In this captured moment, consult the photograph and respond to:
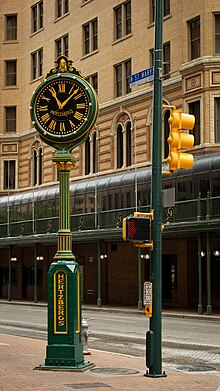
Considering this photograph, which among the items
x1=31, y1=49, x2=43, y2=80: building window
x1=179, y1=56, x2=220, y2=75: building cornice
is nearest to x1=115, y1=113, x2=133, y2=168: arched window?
x1=179, y1=56, x2=220, y2=75: building cornice

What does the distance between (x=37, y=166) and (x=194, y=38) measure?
19.8 meters

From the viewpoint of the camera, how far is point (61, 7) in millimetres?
54438

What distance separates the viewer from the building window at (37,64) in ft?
187

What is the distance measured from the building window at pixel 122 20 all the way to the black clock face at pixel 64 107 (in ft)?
108

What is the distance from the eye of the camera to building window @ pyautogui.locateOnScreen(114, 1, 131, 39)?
1852 inches

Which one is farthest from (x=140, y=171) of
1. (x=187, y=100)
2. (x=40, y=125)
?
(x=40, y=125)

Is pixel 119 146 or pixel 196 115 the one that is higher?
pixel 196 115

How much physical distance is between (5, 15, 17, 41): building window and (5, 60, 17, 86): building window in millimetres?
1935

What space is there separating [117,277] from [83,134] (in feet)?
101

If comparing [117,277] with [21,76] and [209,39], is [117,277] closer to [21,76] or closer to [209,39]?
[209,39]

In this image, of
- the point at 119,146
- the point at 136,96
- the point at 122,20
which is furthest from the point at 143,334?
the point at 122,20

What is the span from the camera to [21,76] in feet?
195

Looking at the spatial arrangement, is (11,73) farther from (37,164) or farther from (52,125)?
(52,125)

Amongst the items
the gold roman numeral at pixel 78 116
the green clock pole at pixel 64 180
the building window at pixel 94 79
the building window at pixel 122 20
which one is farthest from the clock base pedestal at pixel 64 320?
the building window at pixel 94 79
